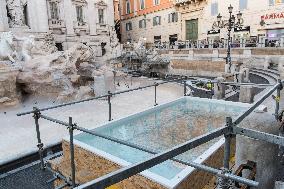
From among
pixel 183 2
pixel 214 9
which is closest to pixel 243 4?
pixel 214 9

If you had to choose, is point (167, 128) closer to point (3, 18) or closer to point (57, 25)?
point (3, 18)

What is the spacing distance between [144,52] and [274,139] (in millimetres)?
28727

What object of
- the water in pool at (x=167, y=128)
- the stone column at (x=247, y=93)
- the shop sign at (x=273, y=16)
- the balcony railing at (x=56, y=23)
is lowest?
the water in pool at (x=167, y=128)

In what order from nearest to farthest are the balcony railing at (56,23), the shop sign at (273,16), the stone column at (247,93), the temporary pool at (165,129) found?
the temporary pool at (165,129), the stone column at (247,93), the shop sign at (273,16), the balcony railing at (56,23)

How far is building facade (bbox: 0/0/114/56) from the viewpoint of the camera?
2748 centimetres

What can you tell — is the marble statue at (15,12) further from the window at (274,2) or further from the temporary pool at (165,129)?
the window at (274,2)

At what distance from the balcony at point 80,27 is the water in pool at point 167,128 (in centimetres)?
3022

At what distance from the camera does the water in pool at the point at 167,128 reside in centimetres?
605

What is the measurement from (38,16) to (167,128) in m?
28.5

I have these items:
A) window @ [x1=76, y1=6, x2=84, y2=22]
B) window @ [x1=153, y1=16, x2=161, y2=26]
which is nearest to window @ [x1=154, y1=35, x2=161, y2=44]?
window @ [x1=153, y1=16, x2=161, y2=26]

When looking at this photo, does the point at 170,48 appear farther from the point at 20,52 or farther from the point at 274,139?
the point at 274,139

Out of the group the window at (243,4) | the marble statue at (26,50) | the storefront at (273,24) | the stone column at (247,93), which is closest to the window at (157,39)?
the window at (243,4)

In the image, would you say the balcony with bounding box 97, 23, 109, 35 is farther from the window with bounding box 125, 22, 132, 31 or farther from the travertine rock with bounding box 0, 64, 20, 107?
the travertine rock with bounding box 0, 64, 20, 107

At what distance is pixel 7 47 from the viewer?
1769cm
